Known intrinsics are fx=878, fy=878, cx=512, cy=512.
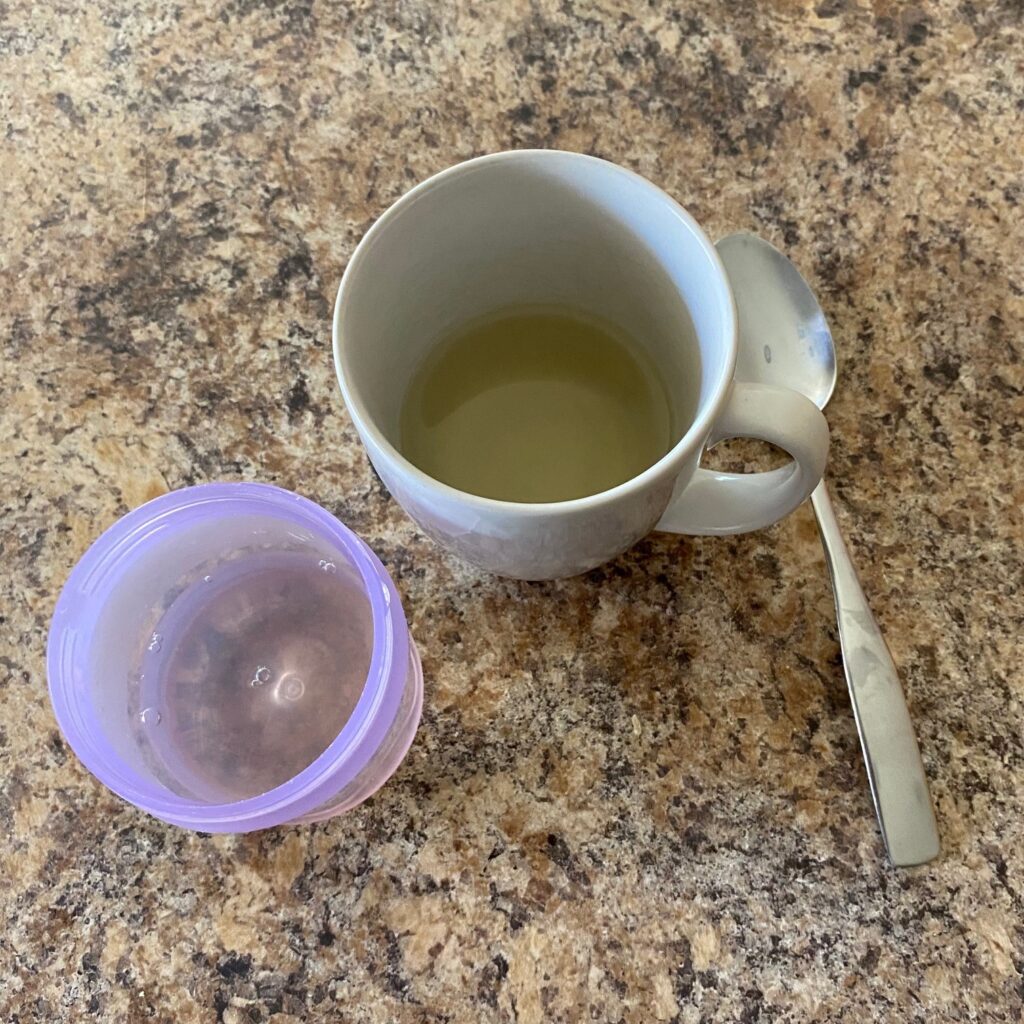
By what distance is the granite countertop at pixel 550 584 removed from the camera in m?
0.46

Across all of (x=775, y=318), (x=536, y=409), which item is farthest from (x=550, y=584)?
(x=775, y=318)

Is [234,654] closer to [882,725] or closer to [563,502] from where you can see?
[563,502]

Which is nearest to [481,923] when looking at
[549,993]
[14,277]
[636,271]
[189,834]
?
[549,993]

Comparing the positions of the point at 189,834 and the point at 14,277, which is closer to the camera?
the point at 189,834

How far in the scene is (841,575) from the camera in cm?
51

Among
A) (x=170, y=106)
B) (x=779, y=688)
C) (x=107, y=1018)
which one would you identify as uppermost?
(x=170, y=106)

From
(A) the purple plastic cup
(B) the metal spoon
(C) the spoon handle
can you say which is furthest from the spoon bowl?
(A) the purple plastic cup

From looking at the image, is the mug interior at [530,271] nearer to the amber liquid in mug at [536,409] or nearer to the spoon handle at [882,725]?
the amber liquid in mug at [536,409]

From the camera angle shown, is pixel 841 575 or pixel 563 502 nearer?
pixel 563 502

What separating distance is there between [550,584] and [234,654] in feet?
0.62

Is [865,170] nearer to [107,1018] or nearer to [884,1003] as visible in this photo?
[884,1003]

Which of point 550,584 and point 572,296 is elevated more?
point 572,296

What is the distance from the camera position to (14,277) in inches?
23.8

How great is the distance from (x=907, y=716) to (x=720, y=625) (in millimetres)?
109
